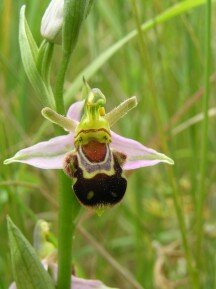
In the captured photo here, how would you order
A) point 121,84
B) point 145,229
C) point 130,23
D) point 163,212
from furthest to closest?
point 130,23
point 121,84
point 163,212
point 145,229

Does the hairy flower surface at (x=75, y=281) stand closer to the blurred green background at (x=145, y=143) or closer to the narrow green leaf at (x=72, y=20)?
the blurred green background at (x=145, y=143)

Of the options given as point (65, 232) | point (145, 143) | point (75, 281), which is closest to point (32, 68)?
point (65, 232)

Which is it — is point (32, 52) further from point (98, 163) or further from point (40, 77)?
point (98, 163)

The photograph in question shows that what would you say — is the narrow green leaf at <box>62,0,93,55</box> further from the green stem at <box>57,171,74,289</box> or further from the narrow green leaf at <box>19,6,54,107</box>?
the green stem at <box>57,171,74,289</box>

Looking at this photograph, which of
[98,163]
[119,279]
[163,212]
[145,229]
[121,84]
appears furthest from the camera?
[121,84]

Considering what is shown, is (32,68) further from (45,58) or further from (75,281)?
(75,281)

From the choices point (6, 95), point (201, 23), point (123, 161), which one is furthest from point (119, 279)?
point (123, 161)
